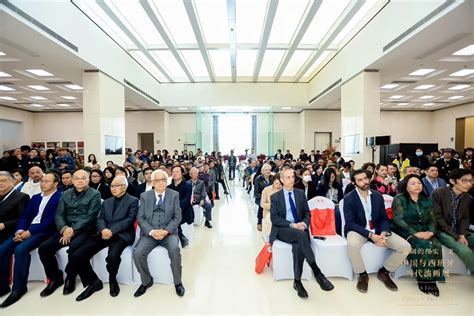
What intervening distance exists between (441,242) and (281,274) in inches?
78.9

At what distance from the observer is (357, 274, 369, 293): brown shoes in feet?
10.3

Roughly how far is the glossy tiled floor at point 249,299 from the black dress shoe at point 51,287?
7 cm

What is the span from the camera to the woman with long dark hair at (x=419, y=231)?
127 inches

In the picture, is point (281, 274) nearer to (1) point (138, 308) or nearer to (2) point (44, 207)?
(1) point (138, 308)

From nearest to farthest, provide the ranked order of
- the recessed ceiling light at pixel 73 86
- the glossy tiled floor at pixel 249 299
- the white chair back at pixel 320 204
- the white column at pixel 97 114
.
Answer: the glossy tiled floor at pixel 249 299, the white chair back at pixel 320 204, the white column at pixel 97 114, the recessed ceiling light at pixel 73 86

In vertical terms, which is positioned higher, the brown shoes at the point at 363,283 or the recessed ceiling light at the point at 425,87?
the recessed ceiling light at the point at 425,87

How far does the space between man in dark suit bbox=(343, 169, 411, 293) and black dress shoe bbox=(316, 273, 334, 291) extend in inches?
12.9

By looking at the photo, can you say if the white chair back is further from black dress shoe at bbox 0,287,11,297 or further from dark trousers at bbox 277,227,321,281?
black dress shoe at bbox 0,287,11,297

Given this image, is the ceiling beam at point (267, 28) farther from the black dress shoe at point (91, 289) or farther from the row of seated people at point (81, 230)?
the black dress shoe at point (91, 289)

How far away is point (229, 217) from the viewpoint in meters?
6.85

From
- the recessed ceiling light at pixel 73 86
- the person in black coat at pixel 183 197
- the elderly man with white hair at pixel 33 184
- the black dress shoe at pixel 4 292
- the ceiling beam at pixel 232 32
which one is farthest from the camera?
the recessed ceiling light at pixel 73 86

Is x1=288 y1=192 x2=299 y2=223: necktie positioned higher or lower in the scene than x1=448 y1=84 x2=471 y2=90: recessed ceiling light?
lower

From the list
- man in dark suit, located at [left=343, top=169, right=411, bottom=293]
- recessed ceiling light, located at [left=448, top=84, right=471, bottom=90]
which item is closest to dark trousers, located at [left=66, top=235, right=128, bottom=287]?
man in dark suit, located at [left=343, top=169, right=411, bottom=293]

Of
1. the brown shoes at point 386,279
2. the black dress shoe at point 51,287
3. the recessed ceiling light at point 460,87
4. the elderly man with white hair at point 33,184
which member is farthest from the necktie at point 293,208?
the recessed ceiling light at point 460,87
